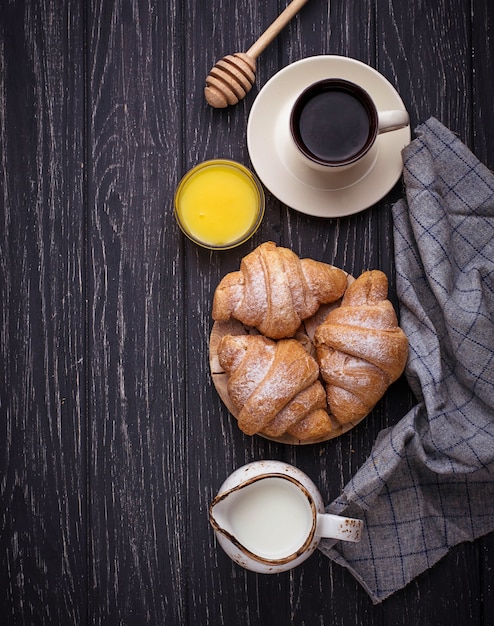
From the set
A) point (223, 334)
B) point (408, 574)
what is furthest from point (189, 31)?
point (408, 574)

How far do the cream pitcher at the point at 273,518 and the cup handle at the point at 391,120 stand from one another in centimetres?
60

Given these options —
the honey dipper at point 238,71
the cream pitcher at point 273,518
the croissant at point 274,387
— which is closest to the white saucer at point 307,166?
the honey dipper at point 238,71

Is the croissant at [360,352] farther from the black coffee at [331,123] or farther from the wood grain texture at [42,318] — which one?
the wood grain texture at [42,318]

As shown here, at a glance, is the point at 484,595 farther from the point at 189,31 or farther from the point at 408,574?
the point at 189,31

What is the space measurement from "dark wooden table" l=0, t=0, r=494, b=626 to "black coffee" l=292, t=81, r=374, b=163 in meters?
0.15

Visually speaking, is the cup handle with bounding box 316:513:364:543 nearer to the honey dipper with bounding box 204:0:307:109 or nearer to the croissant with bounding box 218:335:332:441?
the croissant with bounding box 218:335:332:441

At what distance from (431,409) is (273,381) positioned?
0.94 feet

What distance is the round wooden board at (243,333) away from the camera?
125 centimetres

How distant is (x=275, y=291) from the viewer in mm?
1177

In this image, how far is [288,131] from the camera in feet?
4.19

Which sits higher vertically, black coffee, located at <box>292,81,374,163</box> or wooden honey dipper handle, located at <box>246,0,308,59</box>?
wooden honey dipper handle, located at <box>246,0,308,59</box>

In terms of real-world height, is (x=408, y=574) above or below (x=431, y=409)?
below

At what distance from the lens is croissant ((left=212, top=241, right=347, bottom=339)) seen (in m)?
1.18

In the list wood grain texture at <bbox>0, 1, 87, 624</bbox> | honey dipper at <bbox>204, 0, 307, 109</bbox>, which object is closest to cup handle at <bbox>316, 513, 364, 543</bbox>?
wood grain texture at <bbox>0, 1, 87, 624</bbox>
